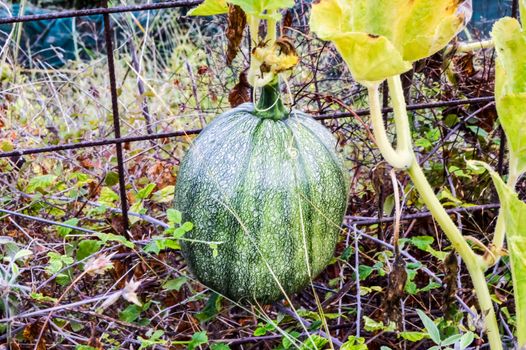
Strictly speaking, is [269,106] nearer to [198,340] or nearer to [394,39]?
[394,39]

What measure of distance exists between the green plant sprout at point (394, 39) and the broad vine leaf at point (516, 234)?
0.10m

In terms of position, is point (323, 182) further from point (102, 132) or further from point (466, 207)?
point (102, 132)

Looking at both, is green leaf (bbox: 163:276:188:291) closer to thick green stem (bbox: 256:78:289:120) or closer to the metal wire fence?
the metal wire fence

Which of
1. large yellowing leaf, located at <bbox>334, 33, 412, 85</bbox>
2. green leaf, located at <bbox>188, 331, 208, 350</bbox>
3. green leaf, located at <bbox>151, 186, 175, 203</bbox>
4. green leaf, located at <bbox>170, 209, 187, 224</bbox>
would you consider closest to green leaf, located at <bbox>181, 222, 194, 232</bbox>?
green leaf, located at <bbox>170, 209, 187, 224</bbox>

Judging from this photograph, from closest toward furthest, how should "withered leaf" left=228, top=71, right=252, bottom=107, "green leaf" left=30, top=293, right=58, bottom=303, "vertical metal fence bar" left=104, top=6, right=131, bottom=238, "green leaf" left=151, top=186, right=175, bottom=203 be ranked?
"green leaf" left=30, top=293, right=58, bottom=303 < "vertical metal fence bar" left=104, top=6, right=131, bottom=238 < "withered leaf" left=228, top=71, right=252, bottom=107 < "green leaf" left=151, top=186, right=175, bottom=203

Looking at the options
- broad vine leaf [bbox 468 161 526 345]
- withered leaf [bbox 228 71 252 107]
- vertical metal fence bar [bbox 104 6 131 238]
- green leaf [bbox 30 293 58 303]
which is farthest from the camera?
withered leaf [bbox 228 71 252 107]

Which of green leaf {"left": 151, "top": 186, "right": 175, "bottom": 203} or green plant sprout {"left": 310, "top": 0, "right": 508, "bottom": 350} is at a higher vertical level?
green plant sprout {"left": 310, "top": 0, "right": 508, "bottom": 350}

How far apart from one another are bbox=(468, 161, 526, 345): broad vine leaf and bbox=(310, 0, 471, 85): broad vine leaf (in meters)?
0.20

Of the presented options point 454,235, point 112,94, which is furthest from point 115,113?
point 454,235

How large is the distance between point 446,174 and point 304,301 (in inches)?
20.0

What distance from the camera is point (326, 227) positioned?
4.04 feet

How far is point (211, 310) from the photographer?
1.33 meters

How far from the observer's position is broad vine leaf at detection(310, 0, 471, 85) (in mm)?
933

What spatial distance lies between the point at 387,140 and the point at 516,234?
239 mm
